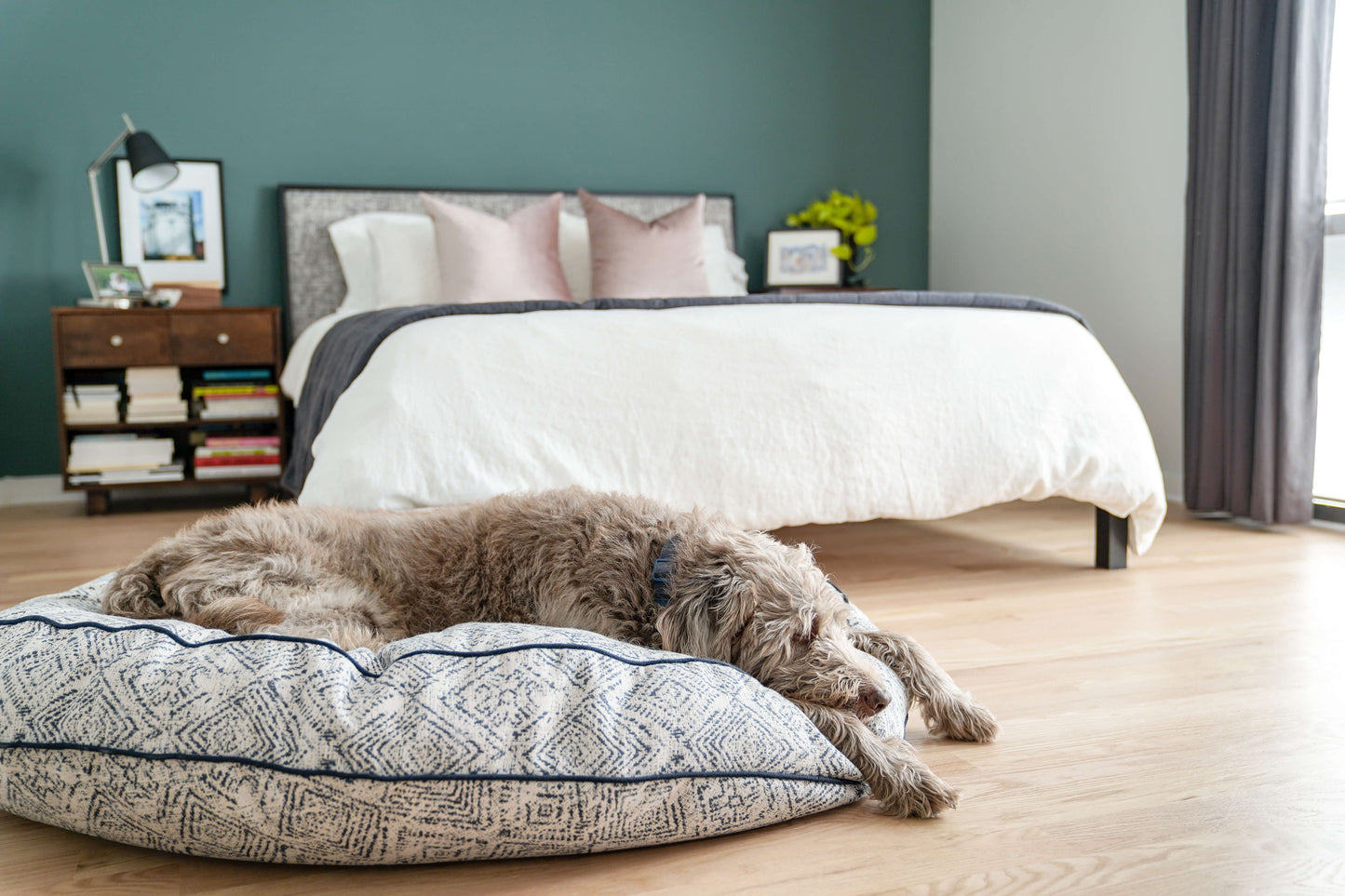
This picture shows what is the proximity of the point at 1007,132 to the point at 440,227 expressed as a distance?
98.4 inches

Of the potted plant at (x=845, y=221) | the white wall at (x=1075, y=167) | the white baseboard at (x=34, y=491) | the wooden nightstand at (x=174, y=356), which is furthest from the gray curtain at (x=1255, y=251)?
the white baseboard at (x=34, y=491)

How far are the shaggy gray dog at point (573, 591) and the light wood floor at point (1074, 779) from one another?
0.10 meters

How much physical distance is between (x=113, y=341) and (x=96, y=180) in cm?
76

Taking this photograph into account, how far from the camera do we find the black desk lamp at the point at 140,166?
11.5ft

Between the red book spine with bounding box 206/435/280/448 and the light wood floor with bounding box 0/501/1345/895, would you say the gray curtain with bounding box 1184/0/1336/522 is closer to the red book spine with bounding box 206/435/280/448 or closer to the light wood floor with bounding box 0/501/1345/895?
the light wood floor with bounding box 0/501/1345/895

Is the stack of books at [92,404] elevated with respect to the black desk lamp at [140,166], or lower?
lower

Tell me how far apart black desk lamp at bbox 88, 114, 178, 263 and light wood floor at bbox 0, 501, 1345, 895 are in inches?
67.8

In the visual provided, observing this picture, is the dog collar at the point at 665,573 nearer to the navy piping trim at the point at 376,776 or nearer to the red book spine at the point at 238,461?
the navy piping trim at the point at 376,776

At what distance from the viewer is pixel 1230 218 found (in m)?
3.08

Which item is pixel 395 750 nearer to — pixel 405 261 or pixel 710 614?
pixel 710 614

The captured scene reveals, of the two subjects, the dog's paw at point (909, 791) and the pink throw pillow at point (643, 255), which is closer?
the dog's paw at point (909, 791)

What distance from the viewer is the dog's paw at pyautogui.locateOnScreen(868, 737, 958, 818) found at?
3.78 feet

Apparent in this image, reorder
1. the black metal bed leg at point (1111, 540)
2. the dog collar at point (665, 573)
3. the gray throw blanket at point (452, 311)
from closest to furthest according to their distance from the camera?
the dog collar at point (665, 573)
the gray throw blanket at point (452, 311)
the black metal bed leg at point (1111, 540)

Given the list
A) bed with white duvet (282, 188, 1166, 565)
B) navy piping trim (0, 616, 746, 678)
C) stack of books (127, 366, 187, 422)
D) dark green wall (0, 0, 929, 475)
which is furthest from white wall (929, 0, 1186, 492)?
stack of books (127, 366, 187, 422)
